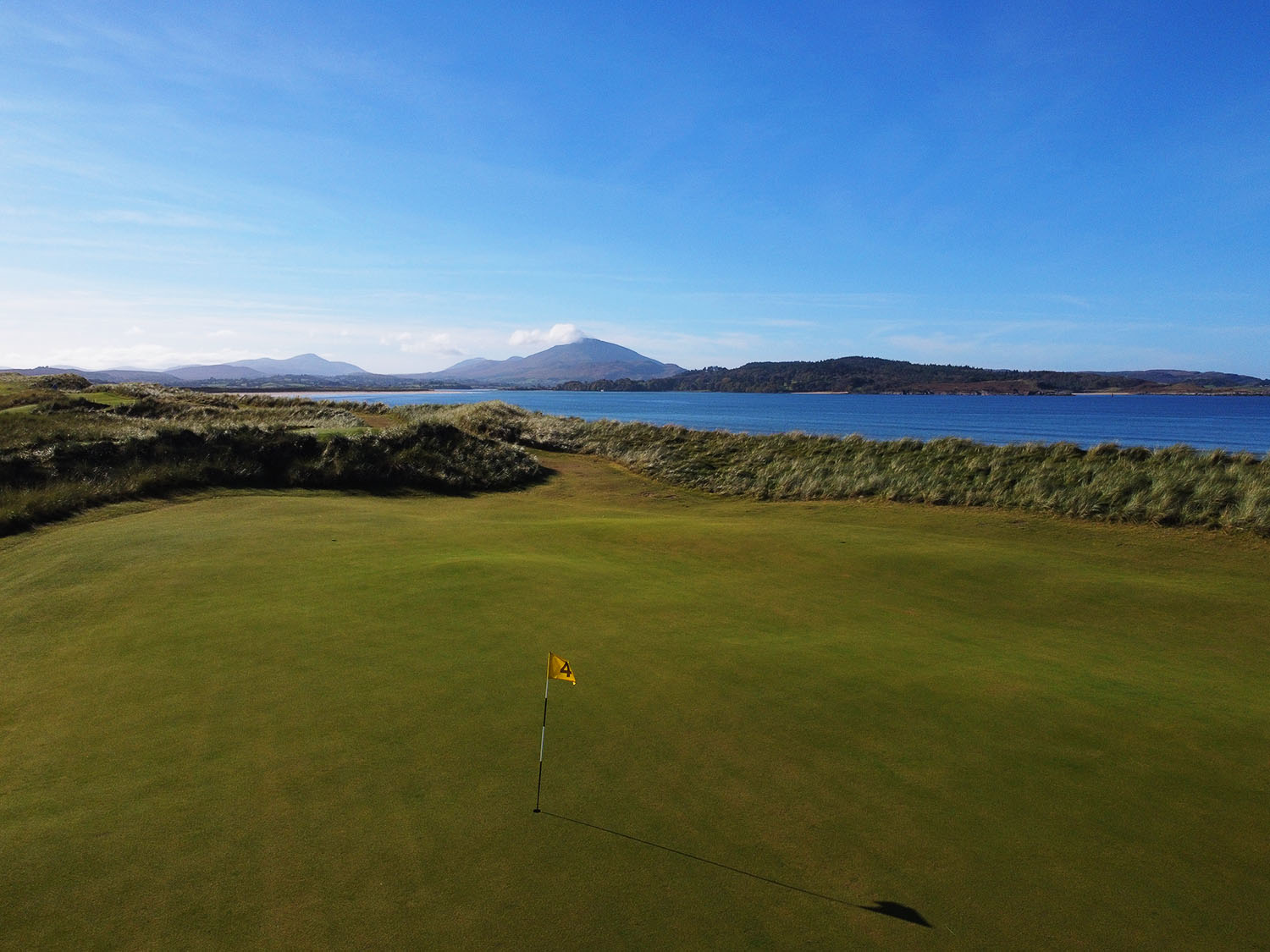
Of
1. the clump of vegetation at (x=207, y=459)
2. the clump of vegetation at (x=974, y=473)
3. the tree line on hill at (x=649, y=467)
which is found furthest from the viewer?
the clump of vegetation at (x=207, y=459)

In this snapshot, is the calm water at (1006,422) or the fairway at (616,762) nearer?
the fairway at (616,762)

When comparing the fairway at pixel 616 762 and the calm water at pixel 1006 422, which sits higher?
the fairway at pixel 616 762

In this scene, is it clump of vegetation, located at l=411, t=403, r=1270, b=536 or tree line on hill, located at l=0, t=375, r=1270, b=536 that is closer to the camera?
clump of vegetation, located at l=411, t=403, r=1270, b=536

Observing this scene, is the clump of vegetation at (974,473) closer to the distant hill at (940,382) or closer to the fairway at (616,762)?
the fairway at (616,762)

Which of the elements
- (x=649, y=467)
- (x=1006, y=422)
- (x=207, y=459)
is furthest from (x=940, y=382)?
(x=207, y=459)

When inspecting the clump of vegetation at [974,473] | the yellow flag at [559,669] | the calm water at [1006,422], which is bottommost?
the calm water at [1006,422]

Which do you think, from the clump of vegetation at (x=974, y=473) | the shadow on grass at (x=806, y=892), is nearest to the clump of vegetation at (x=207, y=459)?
the clump of vegetation at (x=974, y=473)

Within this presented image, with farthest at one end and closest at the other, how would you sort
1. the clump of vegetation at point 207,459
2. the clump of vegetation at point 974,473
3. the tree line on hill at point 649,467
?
the clump of vegetation at point 207,459 → the tree line on hill at point 649,467 → the clump of vegetation at point 974,473

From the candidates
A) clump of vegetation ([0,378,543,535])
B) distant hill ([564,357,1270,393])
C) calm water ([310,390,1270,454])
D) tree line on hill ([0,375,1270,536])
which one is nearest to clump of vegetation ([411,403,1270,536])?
tree line on hill ([0,375,1270,536])

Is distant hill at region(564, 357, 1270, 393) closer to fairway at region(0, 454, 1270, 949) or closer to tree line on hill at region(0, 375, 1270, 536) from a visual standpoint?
→ tree line on hill at region(0, 375, 1270, 536)
